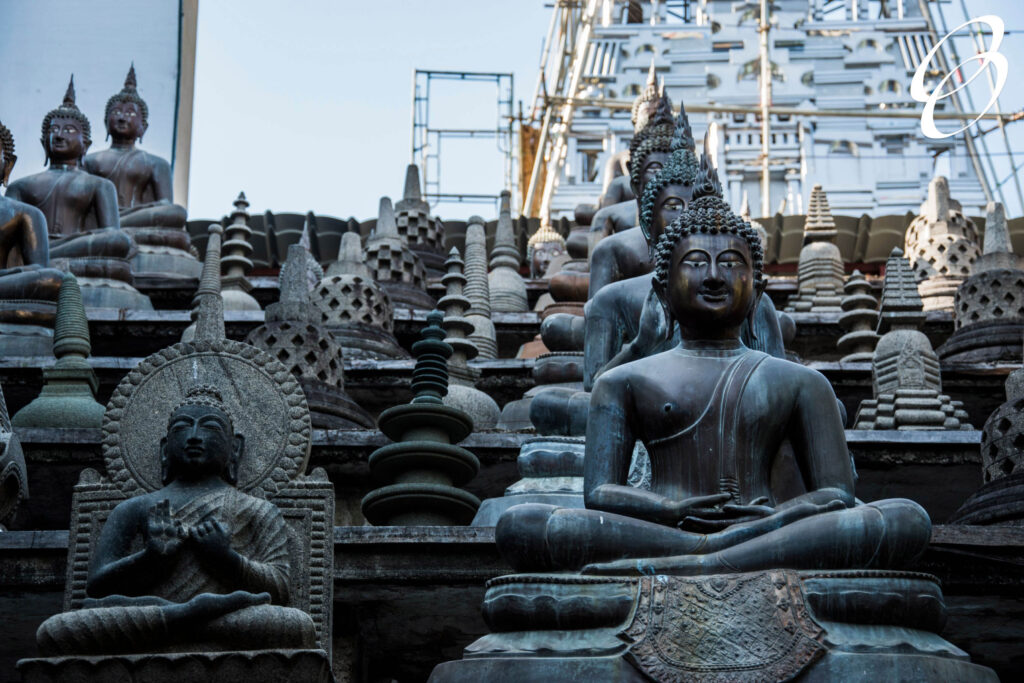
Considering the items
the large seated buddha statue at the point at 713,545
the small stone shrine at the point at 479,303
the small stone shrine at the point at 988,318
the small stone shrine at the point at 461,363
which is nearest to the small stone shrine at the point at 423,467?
the small stone shrine at the point at 461,363

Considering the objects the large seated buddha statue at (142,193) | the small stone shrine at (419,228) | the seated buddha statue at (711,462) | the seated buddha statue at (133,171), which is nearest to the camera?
the seated buddha statue at (711,462)

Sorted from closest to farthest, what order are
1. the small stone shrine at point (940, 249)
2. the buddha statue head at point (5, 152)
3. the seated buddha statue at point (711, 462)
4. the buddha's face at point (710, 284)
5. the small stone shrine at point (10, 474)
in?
the seated buddha statue at point (711, 462) < the buddha's face at point (710, 284) < the small stone shrine at point (10, 474) < the buddha statue head at point (5, 152) < the small stone shrine at point (940, 249)

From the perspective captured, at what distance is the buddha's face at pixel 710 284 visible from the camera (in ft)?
25.1

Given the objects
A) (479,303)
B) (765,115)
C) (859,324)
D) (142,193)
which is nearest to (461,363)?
(479,303)

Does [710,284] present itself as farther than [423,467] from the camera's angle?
No

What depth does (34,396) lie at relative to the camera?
13.2 meters

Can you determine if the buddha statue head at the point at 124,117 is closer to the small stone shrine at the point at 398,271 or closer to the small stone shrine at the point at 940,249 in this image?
the small stone shrine at the point at 398,271

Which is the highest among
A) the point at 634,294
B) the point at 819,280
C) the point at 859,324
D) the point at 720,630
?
the point at 819,280

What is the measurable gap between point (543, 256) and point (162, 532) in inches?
465

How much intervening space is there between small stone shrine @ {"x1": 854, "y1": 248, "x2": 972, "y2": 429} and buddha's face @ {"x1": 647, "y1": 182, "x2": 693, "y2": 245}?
7.56ft

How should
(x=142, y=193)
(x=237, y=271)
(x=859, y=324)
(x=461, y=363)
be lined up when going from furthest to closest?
(x=142, y=193), (x=237, y=271), (x=859, y=324), (x=461, y=363)

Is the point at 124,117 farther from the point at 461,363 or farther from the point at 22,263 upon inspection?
the point at 461,363

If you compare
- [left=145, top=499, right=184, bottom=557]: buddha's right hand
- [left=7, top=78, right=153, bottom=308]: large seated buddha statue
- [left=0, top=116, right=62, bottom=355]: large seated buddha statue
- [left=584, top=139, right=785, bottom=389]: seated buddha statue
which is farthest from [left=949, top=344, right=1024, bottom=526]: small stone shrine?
[left=7, top=78, right=153, bottom=308]: large seated buddha statue

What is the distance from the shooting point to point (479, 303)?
15.3 metres
